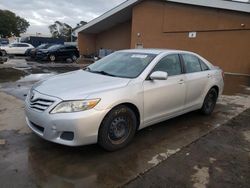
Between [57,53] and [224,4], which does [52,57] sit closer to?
[57,53]

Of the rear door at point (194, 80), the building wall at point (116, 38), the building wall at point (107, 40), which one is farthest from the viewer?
the building wall at point (107, 40)

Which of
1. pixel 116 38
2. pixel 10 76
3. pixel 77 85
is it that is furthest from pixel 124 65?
pixel 116 38

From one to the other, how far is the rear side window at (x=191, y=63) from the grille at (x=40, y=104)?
2.94 meters

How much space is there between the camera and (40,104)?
3785 mm

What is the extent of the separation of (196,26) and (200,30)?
41cm

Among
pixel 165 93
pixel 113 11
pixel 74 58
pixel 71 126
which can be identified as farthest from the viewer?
pixel 74 58

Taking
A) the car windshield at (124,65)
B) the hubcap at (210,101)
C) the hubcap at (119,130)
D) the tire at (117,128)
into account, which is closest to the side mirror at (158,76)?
the car windshield at (124,65)

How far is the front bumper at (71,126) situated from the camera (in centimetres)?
350

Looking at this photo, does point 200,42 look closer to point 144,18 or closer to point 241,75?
point 241,75

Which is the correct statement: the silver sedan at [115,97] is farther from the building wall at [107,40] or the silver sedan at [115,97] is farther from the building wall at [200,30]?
the building wall at [107,40]

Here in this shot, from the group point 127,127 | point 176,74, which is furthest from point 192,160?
point 176,74

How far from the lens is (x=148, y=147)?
429 centimetres

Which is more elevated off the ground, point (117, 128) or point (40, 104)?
point (40, 104)

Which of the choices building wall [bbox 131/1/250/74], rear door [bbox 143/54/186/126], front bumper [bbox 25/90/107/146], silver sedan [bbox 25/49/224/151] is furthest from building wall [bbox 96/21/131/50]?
front bumper [bbox 25/90/107/146]
